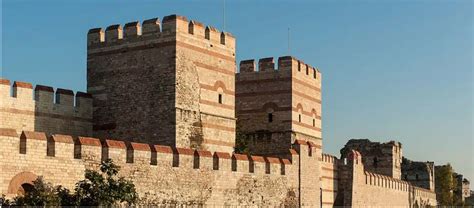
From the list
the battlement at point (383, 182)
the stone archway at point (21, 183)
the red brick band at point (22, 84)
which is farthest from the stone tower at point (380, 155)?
the stone archway at point (21, 183)

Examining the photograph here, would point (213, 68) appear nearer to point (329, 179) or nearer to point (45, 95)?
point (45, 95)

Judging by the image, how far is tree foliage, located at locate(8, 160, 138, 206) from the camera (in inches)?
779

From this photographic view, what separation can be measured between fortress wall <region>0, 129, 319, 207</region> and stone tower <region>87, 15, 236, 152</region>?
168 cm

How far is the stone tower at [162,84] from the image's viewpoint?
27453 mm

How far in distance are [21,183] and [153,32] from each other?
30.6 ft

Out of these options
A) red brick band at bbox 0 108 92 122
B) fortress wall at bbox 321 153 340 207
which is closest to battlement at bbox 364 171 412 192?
fortress wall at bbox 321 153 340 207

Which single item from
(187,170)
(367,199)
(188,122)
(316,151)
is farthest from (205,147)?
(367,199)

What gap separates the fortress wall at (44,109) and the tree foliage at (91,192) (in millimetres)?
4529

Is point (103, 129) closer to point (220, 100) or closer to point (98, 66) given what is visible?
point (98, 66)

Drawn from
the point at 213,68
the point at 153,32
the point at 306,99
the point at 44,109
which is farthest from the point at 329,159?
the point at 44,109

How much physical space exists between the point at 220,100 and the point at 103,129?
4.22m

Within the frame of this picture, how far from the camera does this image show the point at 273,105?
34062mm

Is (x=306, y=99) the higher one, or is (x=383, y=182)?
(x=306, y=99)

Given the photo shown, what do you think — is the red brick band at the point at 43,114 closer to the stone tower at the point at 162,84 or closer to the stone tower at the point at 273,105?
the stone tower at the point at 162,84
